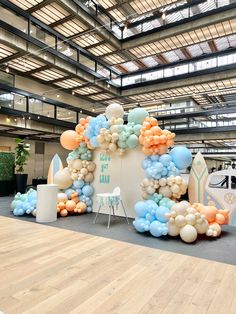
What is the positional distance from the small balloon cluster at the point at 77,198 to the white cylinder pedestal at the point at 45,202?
55cm

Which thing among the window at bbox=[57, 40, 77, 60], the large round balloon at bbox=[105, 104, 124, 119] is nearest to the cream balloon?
the large round balloon at bbox=[105, 104, 124, 119]

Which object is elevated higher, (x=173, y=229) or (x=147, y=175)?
(x=147, y=175)

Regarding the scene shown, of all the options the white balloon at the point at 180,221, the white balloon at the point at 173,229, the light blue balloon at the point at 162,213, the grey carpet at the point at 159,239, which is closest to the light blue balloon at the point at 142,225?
the grey carpet at the point at 159,239

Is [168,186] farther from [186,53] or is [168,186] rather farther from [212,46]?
[186,53]

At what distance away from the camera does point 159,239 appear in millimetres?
3799

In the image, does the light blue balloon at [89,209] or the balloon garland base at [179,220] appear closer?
the balloon garland base at [179,220]

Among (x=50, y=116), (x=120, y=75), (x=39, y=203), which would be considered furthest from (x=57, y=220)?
(x=120, y=75)

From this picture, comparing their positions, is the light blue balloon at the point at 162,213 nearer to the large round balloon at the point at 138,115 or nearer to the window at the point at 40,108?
the large round balloon at the point at 138,115

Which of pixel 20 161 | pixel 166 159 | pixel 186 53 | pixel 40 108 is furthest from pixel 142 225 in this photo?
pixel 186 53

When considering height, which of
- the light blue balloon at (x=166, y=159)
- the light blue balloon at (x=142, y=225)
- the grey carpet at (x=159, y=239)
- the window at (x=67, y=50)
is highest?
the window at (x=67, y=50)

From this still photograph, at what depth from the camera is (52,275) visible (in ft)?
8.05

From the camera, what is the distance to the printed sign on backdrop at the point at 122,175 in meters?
5.30

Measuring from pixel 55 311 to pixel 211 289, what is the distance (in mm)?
1455

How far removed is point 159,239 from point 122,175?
6.69ft
